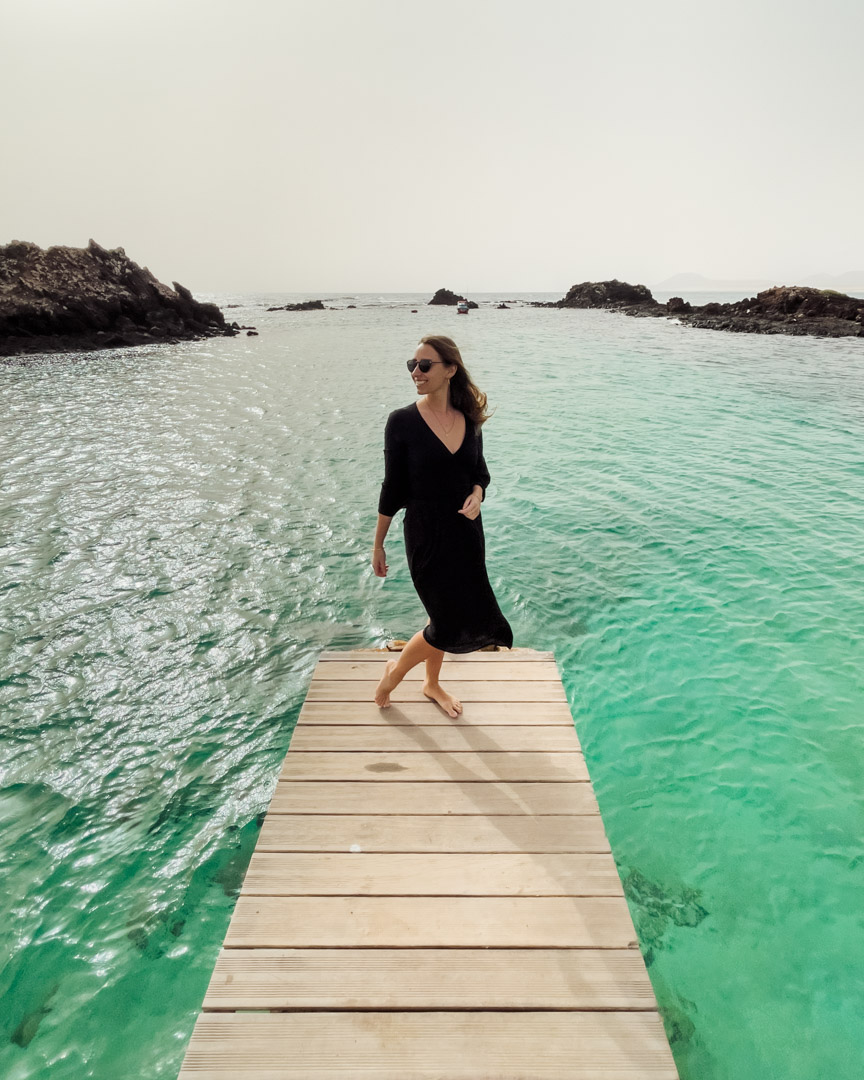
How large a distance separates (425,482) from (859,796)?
4.73 m

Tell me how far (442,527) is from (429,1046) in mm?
2375

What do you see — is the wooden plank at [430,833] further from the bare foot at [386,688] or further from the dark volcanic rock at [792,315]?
the dark volcanic rock at [792,315]

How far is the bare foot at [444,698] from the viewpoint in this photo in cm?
388

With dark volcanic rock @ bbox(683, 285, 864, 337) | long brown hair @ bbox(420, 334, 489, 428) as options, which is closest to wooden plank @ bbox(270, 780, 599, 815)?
long brown hair @ bbox(420, 334, 489, 428)

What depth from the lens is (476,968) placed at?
7.69 feet

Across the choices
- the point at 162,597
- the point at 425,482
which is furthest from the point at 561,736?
the point at 162,597

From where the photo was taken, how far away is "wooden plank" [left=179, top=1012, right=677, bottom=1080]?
203 centimetres

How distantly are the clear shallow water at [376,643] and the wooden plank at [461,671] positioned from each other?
4.25ft

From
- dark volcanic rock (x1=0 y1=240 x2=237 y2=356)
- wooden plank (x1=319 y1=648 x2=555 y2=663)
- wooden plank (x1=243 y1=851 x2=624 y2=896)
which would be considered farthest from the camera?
dark volcanic rock (x1=0 y1=240 x2=237 y2=356)

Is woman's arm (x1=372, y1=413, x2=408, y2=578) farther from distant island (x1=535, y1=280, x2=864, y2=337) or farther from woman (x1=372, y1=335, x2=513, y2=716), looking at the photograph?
distant island (x1=535, y1=280, x2=864, y2=337)

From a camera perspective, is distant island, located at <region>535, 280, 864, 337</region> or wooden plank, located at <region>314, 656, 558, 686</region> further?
distant island, located at <region>535, 280, 864, 337</region>

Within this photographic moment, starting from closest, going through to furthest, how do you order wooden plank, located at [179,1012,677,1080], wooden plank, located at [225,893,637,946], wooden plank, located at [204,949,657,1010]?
wooden plank, located at [179,1012,677,1080] → wooden plank, located at [204,949,657,1010] → wooden plank, located at [225,893,637,946]

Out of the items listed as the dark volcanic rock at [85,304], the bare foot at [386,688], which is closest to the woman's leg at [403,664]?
the bare foot at [386,688]

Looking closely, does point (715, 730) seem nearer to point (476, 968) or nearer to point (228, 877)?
point (476, 968)
